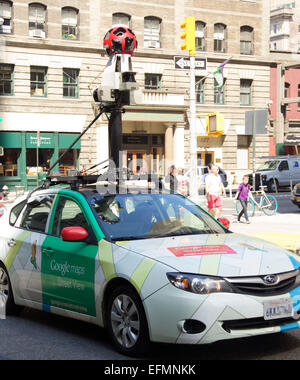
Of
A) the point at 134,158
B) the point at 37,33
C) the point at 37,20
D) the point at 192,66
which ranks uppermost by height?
the point at 37,20

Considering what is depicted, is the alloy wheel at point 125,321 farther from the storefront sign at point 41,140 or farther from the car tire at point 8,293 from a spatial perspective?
the storefront sign at point 41,140

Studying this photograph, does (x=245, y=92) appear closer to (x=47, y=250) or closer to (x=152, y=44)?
(x=152, y=44)

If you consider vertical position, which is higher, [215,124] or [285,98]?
[285,98]

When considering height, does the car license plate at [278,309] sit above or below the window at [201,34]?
below

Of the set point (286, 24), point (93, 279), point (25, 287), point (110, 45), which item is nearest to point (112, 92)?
point (110, 45)

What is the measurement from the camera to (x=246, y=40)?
43094 millimetres

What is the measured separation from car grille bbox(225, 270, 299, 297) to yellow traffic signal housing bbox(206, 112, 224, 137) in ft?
34.0

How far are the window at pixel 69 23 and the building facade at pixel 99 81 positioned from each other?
0.06 metres

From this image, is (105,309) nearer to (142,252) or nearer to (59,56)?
(142,252)

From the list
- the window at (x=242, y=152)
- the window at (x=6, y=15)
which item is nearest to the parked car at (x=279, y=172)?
the window at (x=242, y=152)

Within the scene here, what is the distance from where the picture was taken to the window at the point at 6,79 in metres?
35.7

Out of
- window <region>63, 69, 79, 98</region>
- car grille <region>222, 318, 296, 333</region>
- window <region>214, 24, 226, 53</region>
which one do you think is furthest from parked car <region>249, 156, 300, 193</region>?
car grille <region>222, 318, 296, 333</region>

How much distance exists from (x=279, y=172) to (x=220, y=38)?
11004mm

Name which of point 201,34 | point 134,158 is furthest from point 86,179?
point 201,34
